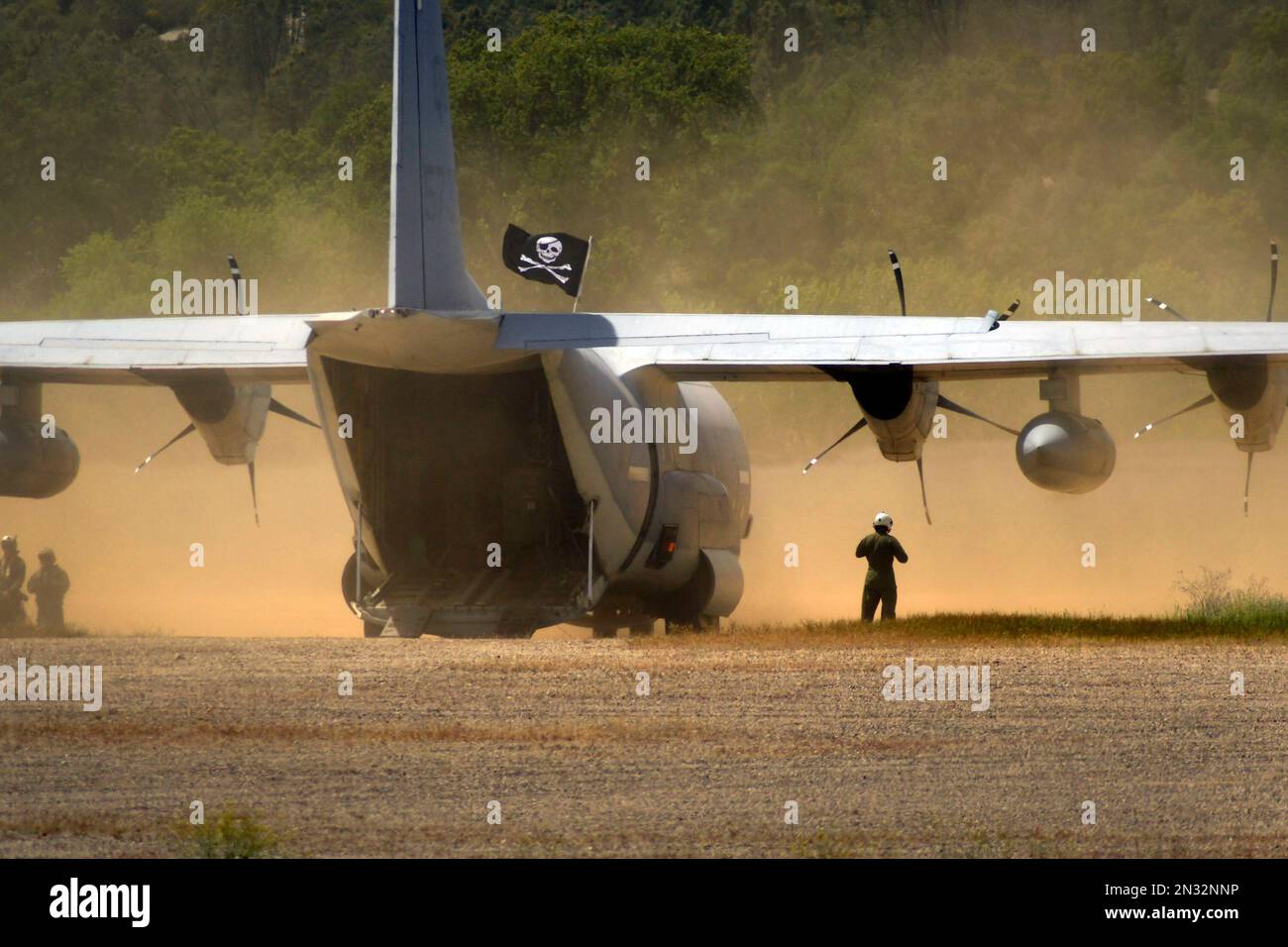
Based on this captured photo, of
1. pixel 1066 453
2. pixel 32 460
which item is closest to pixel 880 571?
pixel 1066 453

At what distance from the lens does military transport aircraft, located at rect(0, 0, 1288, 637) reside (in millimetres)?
21625

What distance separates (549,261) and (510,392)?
256 cm

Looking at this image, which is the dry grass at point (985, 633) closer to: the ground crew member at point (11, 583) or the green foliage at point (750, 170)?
the ground crew member at point (11, 583)

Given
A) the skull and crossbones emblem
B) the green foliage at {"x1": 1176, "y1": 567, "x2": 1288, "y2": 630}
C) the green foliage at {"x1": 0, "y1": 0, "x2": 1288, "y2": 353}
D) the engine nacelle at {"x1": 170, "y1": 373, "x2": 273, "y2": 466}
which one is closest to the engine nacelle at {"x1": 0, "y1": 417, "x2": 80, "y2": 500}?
the engine nacelle at {"x1": 170, "y1": 373, "x2": 273, "y2": 466}

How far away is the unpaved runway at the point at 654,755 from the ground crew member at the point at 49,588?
883 centimetres

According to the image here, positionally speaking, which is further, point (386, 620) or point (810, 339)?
point (386, 620)

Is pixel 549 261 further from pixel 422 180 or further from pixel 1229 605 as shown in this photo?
pixel 1229 605

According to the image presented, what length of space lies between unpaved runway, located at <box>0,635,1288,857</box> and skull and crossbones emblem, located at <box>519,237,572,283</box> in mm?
6758

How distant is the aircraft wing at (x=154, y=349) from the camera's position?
2270cm

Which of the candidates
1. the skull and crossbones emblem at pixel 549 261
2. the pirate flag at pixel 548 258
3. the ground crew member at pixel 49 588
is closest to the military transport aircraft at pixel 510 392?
the pirate flag at pixel 548 258

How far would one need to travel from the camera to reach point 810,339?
74.1 ft
